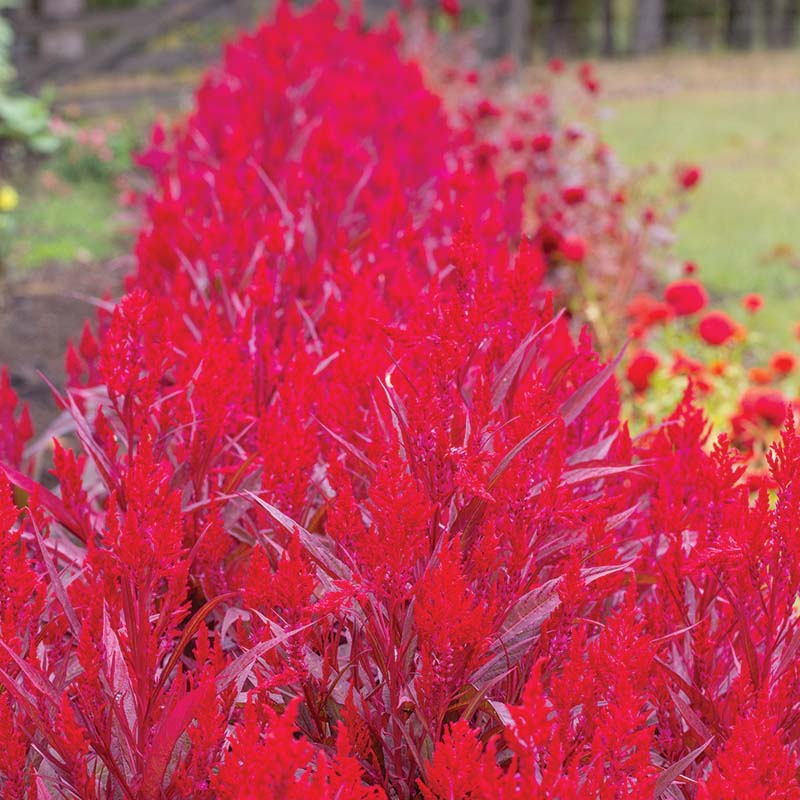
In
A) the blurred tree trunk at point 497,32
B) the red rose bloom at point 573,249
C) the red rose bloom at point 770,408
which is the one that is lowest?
the red rose bloom at point 770,408

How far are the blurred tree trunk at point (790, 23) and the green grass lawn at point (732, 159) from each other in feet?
28.3

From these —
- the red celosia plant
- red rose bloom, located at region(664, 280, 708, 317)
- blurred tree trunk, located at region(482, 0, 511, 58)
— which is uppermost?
blurred tree trunk, located at region(482, 0, 511, 58)

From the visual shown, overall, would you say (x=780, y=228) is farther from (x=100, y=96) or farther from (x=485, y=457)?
(x=485, y=457)

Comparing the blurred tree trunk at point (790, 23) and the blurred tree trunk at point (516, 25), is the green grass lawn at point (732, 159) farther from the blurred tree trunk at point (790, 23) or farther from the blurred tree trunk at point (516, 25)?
the blurred tree trunk at point (790, 23)

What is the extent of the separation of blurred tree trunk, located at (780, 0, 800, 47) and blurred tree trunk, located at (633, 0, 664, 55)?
4.37m

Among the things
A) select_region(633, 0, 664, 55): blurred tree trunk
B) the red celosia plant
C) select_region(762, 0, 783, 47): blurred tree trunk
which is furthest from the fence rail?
the red celosia plant

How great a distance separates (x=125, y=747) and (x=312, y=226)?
2016mm

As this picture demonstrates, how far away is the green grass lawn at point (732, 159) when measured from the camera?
8.37m

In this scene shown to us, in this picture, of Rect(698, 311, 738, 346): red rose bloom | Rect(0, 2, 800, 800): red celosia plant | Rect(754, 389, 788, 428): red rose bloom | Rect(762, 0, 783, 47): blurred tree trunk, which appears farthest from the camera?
Rect(762, 0, 783, 47): blurred tree trunk

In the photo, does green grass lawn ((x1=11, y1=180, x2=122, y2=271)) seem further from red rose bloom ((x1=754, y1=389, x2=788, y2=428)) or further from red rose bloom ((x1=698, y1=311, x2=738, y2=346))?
red rose bloom ((x1=754, y1=389, x2=788, y2=428))

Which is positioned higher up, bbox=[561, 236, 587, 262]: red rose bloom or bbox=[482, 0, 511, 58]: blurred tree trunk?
bbox=[482, 0, 511, 58]: blurred tree trunk

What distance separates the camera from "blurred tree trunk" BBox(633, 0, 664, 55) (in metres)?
28.7

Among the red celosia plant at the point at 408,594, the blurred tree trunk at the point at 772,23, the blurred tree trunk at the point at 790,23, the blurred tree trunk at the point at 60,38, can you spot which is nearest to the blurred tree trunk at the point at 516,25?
the blurred tree trunk at the point at 60,38

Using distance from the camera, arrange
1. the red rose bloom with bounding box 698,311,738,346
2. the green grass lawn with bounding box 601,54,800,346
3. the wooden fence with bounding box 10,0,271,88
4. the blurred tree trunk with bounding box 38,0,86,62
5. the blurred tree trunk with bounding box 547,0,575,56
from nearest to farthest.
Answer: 1. the red rose bloom with bounding box 698,311,738,346
2. the green grass lawn with bounding box 601,54,800,346
3. the wooden fence with bounding box 10,0,271,88
4. the blurred tree trunk with bounding box 38,0,86,62
5. the blurred tree trunk with bounding box 547,0,575,56
